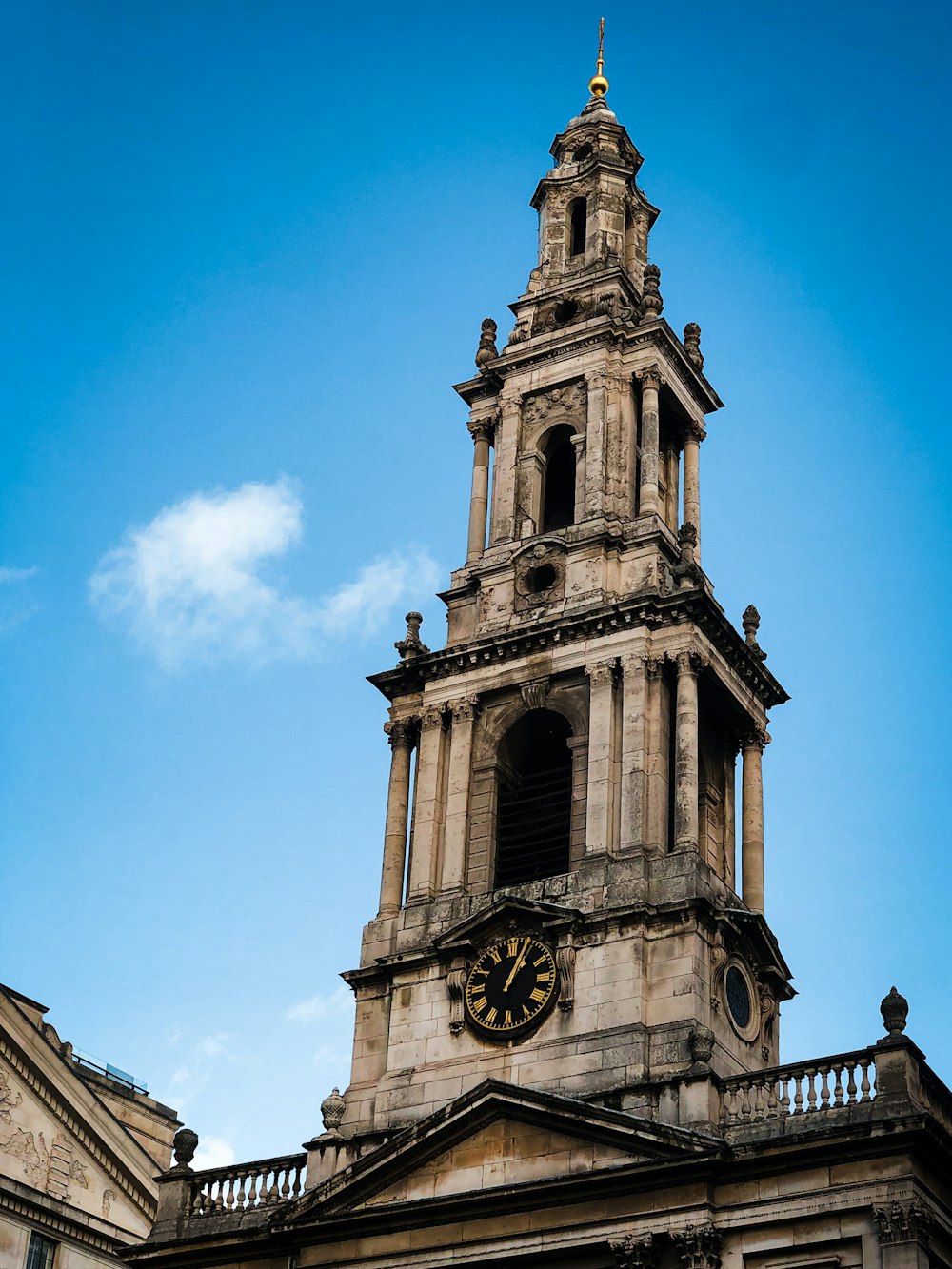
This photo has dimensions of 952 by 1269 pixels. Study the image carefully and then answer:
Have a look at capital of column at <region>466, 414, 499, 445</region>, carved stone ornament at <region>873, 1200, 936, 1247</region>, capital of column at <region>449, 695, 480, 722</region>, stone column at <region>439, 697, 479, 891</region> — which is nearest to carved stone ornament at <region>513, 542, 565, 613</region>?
capital of column at <region>449, 695, 480, 722</region>

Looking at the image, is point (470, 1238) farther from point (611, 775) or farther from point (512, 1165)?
point (611, 775)

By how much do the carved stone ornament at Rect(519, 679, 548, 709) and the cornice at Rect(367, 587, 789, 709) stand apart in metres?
0.73

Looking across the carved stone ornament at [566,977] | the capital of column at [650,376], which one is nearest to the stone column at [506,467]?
the capital of column at [650,376]

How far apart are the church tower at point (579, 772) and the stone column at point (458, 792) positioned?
0.05 m

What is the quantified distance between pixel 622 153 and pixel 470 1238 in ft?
94.6

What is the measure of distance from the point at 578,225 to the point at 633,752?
1712 cm

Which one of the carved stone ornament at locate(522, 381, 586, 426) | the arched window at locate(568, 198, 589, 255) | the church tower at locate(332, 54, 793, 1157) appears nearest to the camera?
the church tower at locate(332, 54, 793, 1157)

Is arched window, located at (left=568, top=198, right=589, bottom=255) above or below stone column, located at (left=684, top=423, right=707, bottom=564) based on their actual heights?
above

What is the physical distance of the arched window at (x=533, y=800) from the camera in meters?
44.3

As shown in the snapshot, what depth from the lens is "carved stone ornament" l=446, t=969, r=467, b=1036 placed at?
42000mm

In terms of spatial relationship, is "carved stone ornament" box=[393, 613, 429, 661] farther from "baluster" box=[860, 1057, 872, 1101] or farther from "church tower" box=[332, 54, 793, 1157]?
"baluster" box=[860, 1057, 872, 1101]

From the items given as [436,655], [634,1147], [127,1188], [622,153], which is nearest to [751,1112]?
[634,1147]

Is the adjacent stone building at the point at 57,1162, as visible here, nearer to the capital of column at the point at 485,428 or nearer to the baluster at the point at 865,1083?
the capital of column at the point at 485,428

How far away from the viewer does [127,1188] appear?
5019 cm
